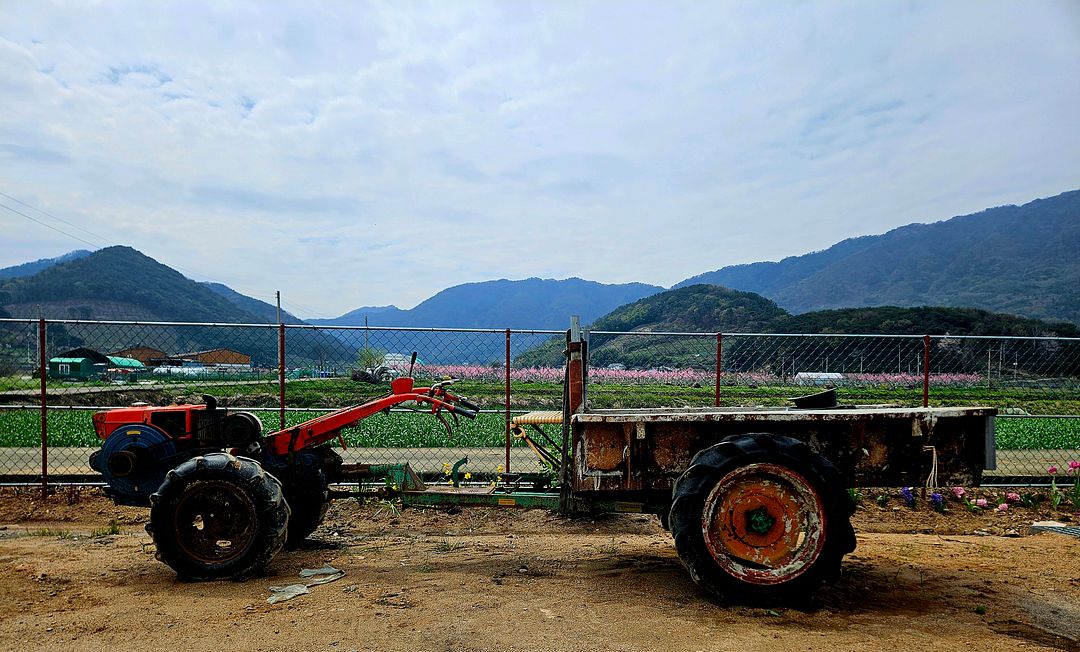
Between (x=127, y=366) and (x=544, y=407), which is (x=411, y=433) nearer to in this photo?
(x=544, y=407)

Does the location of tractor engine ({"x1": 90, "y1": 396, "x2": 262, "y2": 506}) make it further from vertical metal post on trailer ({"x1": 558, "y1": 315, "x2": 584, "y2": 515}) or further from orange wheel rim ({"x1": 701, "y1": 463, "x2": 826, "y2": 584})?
orange wheel rim ({"x1": 701, "y1": 463, "x2": 826, "y2": 584})

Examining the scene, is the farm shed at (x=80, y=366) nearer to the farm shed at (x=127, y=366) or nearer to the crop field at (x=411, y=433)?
the farm shed at (x=127, y=366)

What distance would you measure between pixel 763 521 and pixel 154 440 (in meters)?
4.41

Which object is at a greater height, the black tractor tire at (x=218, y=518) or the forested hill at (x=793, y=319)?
the forested hill at (x=793, y=319)

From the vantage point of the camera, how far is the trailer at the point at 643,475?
4.06 metres

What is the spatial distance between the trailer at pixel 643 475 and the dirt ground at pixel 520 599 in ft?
0.86

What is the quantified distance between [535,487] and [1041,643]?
11.4ft

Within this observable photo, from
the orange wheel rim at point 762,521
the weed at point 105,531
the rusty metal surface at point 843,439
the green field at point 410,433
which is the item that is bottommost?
the green field at point 410,433

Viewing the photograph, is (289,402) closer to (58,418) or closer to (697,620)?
(58,418)

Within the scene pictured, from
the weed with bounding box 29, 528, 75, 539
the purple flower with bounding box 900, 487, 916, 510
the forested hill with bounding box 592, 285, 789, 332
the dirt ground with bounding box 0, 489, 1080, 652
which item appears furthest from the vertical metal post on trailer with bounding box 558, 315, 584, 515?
the forested hill with bounding box 592, 285, 789, 332

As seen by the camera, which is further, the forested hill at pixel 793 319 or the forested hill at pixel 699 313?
the forested hill at pixel 699 313

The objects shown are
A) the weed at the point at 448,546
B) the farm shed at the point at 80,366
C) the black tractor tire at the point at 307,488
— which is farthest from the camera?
the farm shed at the point at 80,366

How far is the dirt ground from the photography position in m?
3.59

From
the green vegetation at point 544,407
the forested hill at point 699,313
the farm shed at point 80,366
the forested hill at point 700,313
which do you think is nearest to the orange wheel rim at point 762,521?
the green vegetation at point 544,407
